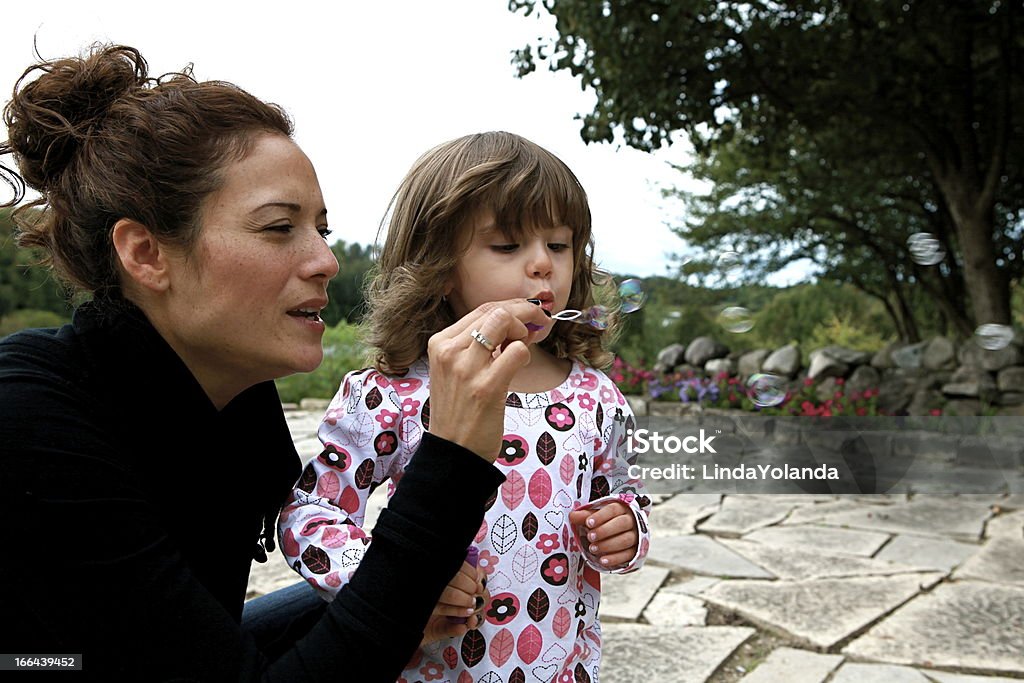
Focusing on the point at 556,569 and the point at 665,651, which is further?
the point at 665,651

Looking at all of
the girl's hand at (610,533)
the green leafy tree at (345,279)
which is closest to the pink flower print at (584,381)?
the girl's hand at (610,533)

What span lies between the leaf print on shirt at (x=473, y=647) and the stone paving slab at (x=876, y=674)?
145 cm

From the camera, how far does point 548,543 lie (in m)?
1.40

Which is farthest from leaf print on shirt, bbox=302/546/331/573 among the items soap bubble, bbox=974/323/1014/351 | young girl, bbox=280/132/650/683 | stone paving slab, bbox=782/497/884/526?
soap bubble, bbox=974/323/1014/351

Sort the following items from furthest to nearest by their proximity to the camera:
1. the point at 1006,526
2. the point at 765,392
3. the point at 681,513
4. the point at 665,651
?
the point at 681,513 → the point at 1006,526 → the point at 765,392 → the point at 665,651

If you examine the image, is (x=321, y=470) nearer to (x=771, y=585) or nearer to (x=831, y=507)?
(x=771, y=585)

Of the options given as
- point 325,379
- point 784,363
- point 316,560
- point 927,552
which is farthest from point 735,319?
point 325,379

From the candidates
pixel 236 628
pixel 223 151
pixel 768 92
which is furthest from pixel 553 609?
pixel 768 92

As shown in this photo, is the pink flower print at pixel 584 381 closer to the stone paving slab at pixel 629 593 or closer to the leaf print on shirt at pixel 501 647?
the leaf print on shirt at pixel 501 647

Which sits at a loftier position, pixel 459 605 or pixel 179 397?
pixel 179 397

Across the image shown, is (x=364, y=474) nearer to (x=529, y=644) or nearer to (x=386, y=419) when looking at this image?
(x=386, y=419)

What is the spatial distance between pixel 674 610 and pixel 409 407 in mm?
1879

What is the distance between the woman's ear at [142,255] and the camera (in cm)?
117

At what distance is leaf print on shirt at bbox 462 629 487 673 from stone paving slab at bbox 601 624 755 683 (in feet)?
3.91
